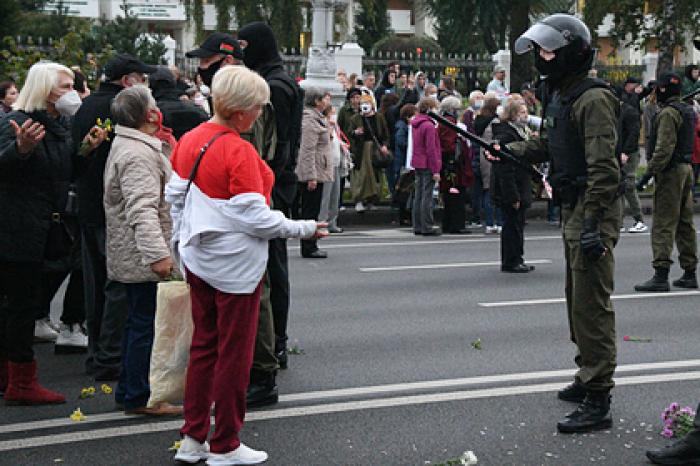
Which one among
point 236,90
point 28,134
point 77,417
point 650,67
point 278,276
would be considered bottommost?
point 77,417

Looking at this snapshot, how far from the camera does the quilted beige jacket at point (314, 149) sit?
1365 centimetres

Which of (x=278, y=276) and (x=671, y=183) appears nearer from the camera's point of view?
(x=278, y=276)

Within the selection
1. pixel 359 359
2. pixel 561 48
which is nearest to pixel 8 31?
pixel 359 359

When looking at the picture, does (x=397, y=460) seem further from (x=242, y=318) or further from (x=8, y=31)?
(x=8, y=31)

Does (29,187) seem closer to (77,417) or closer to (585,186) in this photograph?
(77,417)

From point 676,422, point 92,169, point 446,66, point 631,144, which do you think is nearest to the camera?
point 676,422

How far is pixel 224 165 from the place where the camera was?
562 cm

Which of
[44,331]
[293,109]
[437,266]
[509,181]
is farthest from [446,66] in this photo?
[293,109]

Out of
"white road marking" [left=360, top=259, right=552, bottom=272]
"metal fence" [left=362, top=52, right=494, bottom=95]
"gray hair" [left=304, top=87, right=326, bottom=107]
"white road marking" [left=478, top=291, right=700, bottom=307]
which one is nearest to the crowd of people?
"white road marking" [left=478, top=291, right=700, bottom=307]

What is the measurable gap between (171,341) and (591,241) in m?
2.25

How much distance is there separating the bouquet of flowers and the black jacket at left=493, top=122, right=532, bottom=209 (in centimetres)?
616

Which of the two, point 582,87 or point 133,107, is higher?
point 582,87

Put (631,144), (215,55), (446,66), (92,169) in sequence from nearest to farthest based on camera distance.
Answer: (215,55) → (92,169) → (631,144) → (446,66)

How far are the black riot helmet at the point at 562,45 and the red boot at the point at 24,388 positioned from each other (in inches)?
134
